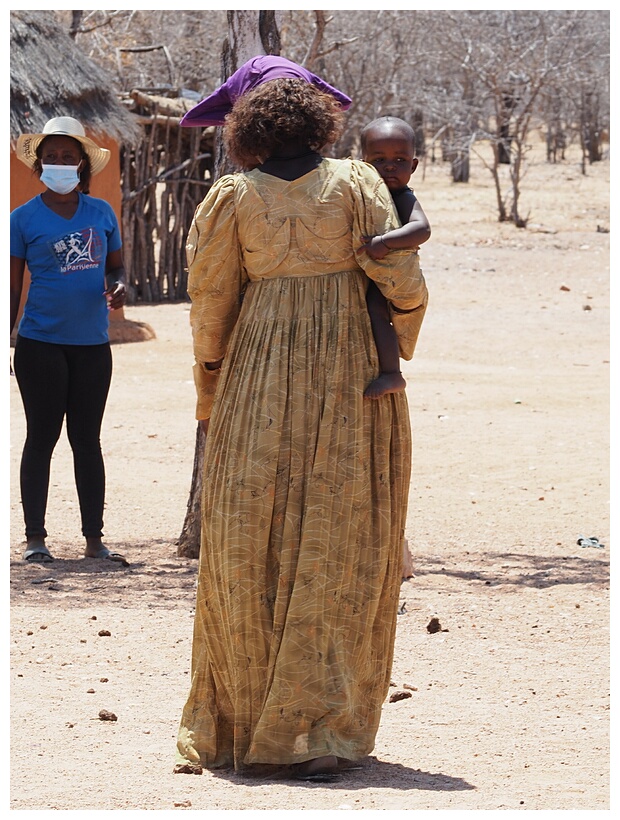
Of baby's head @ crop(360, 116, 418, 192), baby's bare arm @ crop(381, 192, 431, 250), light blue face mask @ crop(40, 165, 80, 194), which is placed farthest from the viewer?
light blue face mask @ crop(40, 165, 80, 194)

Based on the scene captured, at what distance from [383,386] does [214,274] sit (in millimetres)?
525

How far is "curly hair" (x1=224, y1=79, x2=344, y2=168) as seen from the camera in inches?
116

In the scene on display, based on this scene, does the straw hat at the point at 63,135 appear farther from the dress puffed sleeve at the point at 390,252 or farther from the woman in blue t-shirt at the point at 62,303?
the dress puffed sleeve at the point at 390,252

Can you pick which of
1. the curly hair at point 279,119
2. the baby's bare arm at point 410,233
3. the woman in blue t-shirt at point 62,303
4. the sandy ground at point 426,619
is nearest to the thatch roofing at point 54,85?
the sandy ground at point 426,619

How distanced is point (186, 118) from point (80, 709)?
1.80m

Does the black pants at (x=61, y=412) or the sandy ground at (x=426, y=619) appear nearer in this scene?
the sandy ground at (x=426, y=619)

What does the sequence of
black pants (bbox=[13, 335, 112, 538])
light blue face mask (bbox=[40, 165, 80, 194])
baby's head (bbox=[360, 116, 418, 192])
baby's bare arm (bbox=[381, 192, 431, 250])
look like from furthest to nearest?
1. black pants (bbox=[13, 335, 112, 538])
2. light blue face mask (bbox=[40, 165, 80, 194])
3. baby's head (bbox=[360, 116, 418, 192])
4. baby's bare arm (bbox=[381, 192, 431, 250])

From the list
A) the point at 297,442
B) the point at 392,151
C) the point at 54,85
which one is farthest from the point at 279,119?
the point at 54,85

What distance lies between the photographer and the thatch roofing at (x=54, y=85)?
10.8 metres

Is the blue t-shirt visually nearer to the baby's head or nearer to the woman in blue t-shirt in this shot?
the woman in blue t-shirt

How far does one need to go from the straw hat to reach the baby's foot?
2.40 meters

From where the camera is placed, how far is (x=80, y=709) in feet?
11.9

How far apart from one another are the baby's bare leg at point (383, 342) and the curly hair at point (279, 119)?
42cm

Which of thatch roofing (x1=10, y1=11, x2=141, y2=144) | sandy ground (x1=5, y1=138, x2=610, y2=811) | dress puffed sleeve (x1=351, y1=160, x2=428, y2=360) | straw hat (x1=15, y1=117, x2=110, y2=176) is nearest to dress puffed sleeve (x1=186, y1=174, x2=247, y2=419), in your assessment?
dress puffed sleeve (x1=351, y1=160, x2=428, y2=360)
